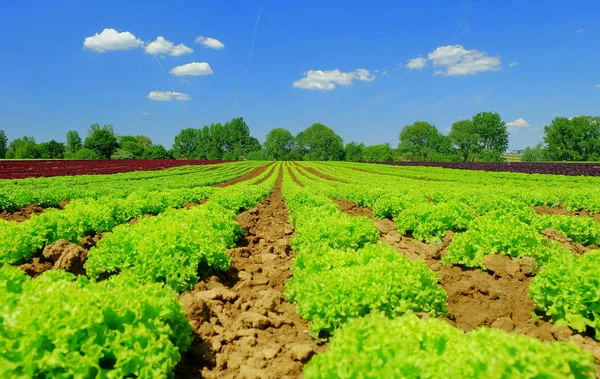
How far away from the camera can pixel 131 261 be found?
21.9ft

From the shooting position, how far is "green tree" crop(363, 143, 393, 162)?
139m

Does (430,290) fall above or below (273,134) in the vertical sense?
below

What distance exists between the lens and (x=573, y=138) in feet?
364

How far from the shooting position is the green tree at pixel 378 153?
139 m

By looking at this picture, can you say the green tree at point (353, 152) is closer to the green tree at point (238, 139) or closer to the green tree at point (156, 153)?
the green tree at point (238, 139)

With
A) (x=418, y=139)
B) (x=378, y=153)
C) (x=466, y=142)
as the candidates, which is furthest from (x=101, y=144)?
(x=466, y=142)

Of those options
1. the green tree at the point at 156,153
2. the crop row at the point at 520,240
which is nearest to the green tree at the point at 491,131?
the green tree at the point at 156,153

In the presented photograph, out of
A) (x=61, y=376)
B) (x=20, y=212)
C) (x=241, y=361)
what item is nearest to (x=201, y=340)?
(x=241, y=361)

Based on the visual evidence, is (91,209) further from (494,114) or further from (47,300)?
(494,114)

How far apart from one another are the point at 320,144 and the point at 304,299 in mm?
150927

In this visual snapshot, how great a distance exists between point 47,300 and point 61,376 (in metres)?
0.72

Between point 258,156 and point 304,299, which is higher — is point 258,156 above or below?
above

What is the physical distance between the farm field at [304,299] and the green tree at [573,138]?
122 m

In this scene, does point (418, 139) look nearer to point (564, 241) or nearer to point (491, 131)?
point (491, 131)
